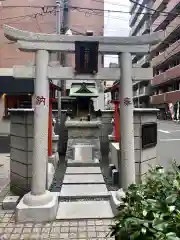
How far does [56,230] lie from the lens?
470cm

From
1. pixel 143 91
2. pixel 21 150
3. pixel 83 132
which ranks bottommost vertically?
pixel 21 150

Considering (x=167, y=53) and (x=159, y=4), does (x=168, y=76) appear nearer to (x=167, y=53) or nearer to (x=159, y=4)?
(x=167, y=53)

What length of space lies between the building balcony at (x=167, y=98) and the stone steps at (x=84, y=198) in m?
33.7

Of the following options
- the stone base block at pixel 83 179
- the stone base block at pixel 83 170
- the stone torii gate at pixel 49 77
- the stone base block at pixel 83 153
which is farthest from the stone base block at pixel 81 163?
the stone torii gate at pixel 49 77

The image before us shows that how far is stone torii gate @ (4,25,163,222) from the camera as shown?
5.23 m

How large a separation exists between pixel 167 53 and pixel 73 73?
133 ft

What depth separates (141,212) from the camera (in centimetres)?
234

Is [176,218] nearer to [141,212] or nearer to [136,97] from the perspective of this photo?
[141,212]

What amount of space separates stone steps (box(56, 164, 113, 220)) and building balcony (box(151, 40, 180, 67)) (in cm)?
3498

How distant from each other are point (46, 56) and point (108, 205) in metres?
3.57

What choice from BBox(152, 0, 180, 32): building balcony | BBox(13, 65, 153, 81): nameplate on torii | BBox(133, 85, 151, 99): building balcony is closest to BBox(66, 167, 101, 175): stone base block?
BBox(13, 65, 153, 81): nameplate on torii

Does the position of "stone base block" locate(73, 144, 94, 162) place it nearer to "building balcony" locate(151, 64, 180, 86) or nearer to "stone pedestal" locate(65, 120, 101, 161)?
"stone pedestal" locate(65, 120, 101, 161)

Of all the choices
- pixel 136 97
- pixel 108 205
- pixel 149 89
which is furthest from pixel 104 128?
pixel 136 97

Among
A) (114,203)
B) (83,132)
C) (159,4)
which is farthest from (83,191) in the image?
(159,4)
